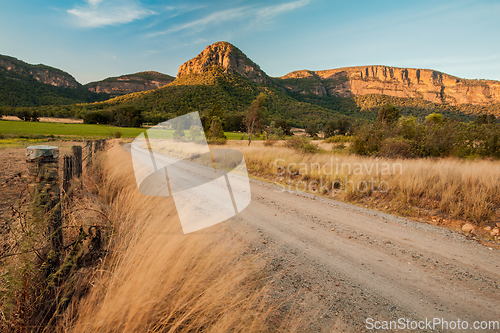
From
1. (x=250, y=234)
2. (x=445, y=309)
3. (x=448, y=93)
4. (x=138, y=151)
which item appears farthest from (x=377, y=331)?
(x=448, y=93)

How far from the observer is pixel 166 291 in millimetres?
1706

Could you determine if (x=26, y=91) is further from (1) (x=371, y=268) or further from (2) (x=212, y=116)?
(1) (x=371, y=268)

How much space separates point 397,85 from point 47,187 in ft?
627

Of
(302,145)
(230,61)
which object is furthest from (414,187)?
(230,61)

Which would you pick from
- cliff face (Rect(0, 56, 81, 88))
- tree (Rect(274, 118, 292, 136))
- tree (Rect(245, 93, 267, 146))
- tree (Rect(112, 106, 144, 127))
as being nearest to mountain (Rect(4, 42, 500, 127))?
cliff face (Rect(0, 56, 81, 88))

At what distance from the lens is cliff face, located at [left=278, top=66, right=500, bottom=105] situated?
129000 mm

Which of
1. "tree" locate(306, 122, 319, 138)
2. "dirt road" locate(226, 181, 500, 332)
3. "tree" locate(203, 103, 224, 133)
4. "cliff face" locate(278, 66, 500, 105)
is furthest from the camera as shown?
"cliff face" locate(278, 66, 500, 105)

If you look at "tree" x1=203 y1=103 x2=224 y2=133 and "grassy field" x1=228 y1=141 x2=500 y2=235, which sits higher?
"tree" x1=203 y1=103 x2=224 y2=133

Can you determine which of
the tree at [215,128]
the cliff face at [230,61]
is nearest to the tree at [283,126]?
the tree at [215,128]

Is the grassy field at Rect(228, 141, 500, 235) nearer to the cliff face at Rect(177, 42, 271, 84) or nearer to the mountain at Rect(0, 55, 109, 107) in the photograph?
the cliff face at Rect(177, 42, 271, 84)

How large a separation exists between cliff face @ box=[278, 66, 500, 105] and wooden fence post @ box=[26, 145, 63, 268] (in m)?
153

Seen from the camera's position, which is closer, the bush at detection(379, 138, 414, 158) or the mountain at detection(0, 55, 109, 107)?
the bush at detection(379, 138, 414, 158)

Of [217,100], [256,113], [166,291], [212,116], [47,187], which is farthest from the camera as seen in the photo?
[217,100]

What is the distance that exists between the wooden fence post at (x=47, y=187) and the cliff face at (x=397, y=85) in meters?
153
